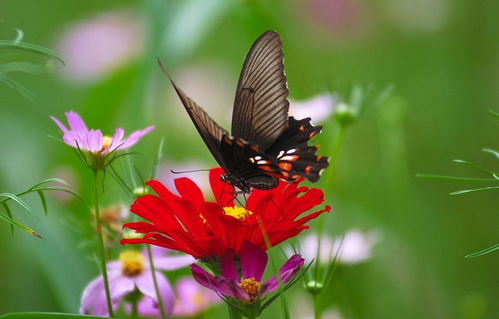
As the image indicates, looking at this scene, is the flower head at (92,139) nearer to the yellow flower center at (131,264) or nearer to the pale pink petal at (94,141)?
the pale pink petal at (94,141)

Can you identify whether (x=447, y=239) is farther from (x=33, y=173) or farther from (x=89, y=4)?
(x=89, y=4)

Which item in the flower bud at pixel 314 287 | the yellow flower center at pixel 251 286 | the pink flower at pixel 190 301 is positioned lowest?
the yellow flower center at pixel 251 286

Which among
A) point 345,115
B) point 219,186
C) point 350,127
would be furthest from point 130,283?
point 350,127

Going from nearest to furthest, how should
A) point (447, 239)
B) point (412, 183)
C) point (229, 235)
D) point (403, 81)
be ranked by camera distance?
1. point (229, 235)
2. point (447, 239)
3. point (412, 183)
4. point (403, 81)

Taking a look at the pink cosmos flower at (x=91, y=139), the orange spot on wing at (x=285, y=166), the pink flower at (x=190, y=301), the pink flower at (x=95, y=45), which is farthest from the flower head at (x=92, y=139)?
the pink flower at (x=95, y=45)

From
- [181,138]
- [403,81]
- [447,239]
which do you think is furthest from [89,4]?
[447,239]

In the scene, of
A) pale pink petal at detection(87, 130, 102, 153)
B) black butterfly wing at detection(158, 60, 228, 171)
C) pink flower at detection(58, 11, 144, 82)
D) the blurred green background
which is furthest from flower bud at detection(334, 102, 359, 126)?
pink flower at detection(58, 11, 144, 82)
